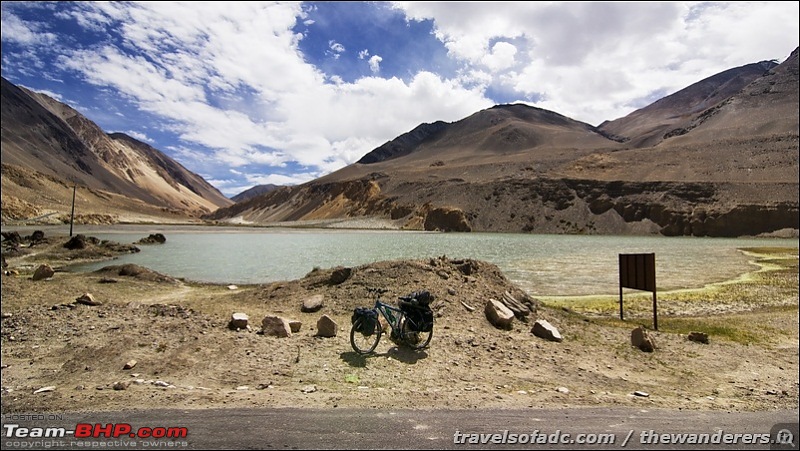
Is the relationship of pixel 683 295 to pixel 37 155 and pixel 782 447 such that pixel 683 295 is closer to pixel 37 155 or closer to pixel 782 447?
pixel 782 447

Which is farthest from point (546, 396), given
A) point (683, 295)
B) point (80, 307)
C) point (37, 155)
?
point (37, 155)

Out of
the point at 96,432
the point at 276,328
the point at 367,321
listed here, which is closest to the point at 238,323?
the point at 276,328

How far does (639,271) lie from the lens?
15469 millimetres

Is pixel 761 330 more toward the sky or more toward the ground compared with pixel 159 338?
more toward the ground

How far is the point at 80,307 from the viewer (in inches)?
500

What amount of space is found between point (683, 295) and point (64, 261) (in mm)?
42591

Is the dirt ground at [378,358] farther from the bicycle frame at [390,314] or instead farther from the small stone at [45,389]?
the bicycle frame at [390,314]

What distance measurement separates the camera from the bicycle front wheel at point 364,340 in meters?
9.49

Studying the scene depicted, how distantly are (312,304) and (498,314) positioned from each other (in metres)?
5.60

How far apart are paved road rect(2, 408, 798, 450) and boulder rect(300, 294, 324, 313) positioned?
24.2 ft

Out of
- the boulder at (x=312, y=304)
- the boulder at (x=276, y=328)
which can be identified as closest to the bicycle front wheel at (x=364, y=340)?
the boulder at (x=276, y=328)

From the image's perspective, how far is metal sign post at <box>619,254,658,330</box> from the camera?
1476 centimetres

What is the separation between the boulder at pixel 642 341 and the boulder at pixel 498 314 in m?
3.20

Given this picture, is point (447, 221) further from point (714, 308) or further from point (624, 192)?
point (714, 308)
